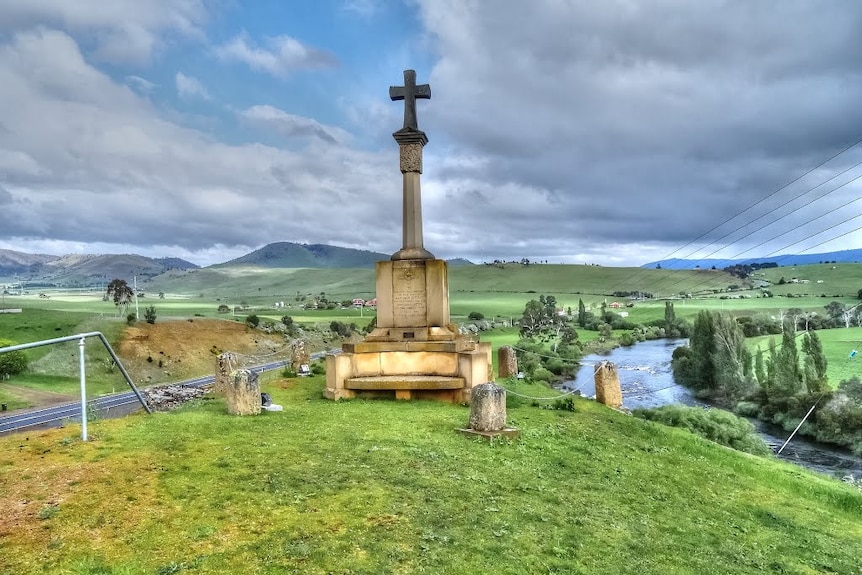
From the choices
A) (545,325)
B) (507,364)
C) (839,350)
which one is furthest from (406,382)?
(545,325)

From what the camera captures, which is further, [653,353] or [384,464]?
[653,353]

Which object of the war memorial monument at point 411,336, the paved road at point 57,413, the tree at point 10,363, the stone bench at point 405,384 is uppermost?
the war memorial monument at point 411,336

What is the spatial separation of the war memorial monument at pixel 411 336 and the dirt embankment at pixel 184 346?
2948cm

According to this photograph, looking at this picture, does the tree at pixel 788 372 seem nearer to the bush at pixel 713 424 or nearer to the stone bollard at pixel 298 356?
the bush at pixel 713 424

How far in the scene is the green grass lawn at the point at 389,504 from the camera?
600cm

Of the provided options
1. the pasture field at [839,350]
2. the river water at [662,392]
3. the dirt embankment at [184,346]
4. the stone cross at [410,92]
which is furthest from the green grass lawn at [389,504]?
the pasture field at [839,350]

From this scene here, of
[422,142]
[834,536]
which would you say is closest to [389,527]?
[834,536]

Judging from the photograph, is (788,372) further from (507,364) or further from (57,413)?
(57,413)

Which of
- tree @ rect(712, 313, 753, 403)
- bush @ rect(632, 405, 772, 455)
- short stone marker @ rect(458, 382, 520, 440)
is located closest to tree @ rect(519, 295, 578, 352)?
tree @ rect(712, 313, 753, 403)

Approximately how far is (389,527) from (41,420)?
1132 inches

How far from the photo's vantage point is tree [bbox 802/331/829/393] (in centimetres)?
4434

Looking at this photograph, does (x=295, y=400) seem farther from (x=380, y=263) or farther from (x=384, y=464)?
(x=384, y=464)

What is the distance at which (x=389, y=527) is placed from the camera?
6.73 m

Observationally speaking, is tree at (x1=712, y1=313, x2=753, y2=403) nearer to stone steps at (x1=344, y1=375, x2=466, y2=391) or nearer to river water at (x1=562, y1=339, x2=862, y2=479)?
river water at (x1=562, y1=339, x2=862, y2=479)
